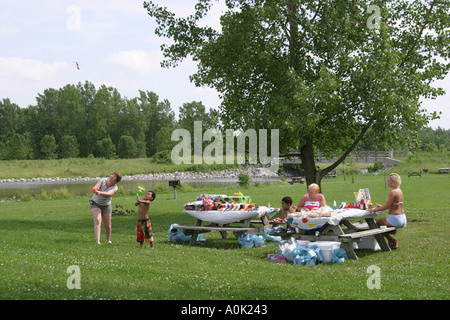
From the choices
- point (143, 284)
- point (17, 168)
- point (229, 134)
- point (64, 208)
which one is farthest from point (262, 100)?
point (17, 168)

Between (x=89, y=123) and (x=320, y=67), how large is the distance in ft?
346

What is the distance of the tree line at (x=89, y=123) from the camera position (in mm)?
109812

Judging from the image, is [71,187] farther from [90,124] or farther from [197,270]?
[90,124]

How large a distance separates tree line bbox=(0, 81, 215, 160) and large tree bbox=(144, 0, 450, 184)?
84.0m

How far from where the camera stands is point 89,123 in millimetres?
119438

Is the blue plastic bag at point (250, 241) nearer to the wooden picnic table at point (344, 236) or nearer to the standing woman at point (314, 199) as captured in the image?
the standing woman at point (314, 199)

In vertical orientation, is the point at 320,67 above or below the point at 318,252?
above

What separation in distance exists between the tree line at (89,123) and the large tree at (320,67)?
84.0m

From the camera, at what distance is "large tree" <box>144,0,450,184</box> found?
61.8 ft

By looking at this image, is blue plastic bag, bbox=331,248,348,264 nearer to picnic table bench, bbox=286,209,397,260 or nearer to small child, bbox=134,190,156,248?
picnic table bench, bbox=286,209,397,260

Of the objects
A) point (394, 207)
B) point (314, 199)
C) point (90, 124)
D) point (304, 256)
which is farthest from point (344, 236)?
point (90, 124)

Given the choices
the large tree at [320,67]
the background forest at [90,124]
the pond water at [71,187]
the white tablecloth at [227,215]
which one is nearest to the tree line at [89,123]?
the background forest at [90,124]
